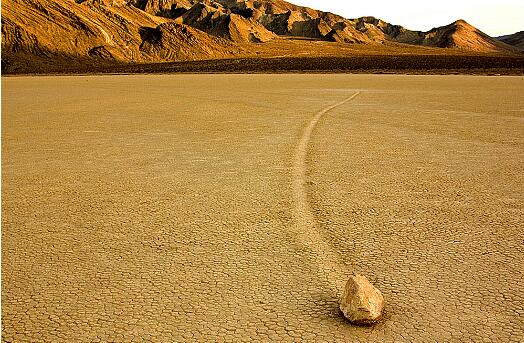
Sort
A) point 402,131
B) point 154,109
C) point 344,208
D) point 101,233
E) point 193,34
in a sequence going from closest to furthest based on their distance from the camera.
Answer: point 101,233, point 344,208, point 402,131, point 154,109, point 193,34

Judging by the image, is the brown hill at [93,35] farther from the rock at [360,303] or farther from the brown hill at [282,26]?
the rock at [360,303]

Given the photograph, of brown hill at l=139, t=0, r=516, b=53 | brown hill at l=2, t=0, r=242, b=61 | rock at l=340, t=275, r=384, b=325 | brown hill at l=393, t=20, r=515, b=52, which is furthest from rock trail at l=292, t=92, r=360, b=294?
brown hill at l=393, t=20, r=515, b=52

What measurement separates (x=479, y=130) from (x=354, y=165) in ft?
12.6

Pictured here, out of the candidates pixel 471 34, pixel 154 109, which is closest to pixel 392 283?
pixel 154 109

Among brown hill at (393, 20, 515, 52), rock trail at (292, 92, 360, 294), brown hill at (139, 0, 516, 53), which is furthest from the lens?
brown hill at (393, 20, 515, 52)

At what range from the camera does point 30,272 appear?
3039 mm

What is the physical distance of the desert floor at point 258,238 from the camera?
2.48 metres

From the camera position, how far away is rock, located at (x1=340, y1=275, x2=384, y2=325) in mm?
2410

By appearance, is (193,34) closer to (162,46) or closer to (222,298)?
(162,46)

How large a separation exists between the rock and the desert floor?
0.18ft

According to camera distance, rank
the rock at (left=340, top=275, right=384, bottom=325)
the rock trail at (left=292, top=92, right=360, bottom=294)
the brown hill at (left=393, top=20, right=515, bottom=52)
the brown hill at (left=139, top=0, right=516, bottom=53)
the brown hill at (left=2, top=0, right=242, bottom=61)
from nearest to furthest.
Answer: the rock at (left=340, top=275, right=384, bottom=325)
the rock trail at (left=292, top=92, right=360, bottom=294)
the brown hill at (left=2, top=0, right=242, bottom=61)
the brown hill at (left=139, top=0, right=516, bottom=53)
the brown hill at (left=393, top=20, right=515, bottom=52)

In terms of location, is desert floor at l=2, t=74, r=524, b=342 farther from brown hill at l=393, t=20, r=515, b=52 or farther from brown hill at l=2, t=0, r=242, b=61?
brown hill at l=393, t=20, r=515, b=52

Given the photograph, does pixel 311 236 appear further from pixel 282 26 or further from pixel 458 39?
pixel 458 39

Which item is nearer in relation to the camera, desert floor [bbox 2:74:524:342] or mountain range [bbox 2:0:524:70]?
desert floor [bbox 2:74:524:342]
